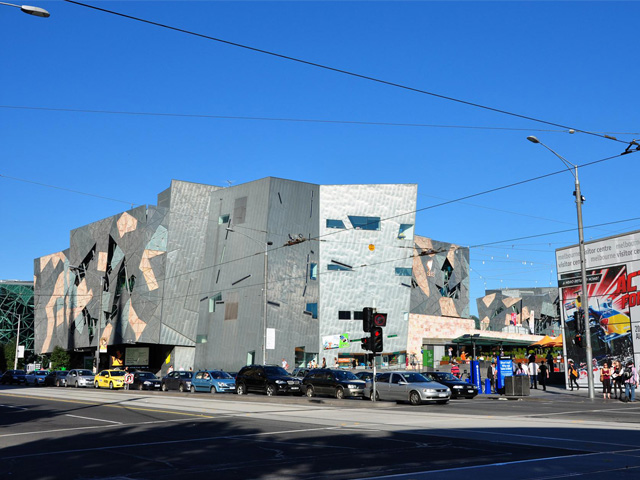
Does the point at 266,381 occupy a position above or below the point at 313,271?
below

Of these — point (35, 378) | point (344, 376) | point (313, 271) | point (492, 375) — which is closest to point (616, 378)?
point (492, 375)

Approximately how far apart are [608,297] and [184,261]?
38770 mm

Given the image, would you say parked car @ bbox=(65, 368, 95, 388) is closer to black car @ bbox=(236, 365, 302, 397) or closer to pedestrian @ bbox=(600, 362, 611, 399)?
black car @ bbox=(236, 365, 302, 397)

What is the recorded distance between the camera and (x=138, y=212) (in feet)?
209

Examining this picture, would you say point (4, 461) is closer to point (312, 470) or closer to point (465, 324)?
point (312, 470)

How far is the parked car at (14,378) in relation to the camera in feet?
203

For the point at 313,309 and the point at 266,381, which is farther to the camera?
the point at 313,309

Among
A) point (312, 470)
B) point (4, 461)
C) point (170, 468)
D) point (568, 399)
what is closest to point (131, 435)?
point (4, 461)

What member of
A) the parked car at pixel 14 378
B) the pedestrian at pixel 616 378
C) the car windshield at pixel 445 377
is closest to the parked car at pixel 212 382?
the car windshield at pixel 445 377

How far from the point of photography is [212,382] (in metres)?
39.8

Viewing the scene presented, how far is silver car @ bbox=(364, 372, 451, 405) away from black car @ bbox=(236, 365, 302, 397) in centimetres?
592

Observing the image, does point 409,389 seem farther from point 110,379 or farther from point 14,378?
point 14,378

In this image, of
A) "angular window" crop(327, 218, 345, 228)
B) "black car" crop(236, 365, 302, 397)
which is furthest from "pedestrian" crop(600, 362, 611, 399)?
"angular window" crop(327, 218, 345, 228)

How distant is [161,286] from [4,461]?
51.2 m
